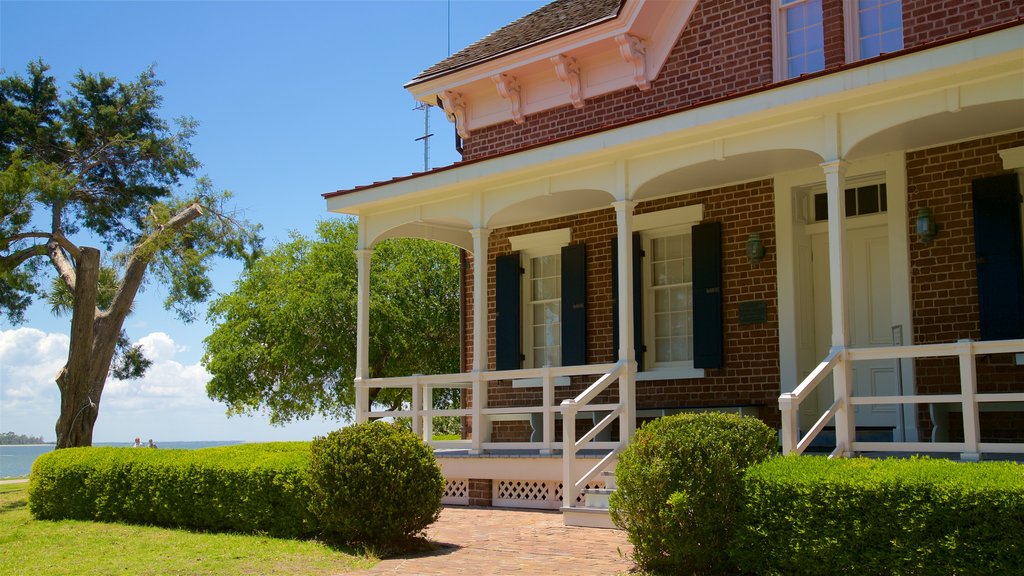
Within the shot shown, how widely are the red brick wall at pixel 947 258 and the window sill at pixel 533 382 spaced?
4.67m

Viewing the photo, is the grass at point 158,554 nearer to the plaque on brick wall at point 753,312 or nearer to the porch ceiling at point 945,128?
the plaque on brick wall at point 753,312

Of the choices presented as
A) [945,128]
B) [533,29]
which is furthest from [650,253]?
[945,128]

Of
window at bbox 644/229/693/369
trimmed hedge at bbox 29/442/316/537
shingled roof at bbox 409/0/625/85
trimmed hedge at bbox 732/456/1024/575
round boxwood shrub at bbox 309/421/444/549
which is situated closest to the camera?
trimmed hedge at bbox 732/456/1024/575

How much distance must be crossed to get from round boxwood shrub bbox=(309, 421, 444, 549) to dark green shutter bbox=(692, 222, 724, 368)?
417 centimetres

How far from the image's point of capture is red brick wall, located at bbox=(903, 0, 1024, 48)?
10.6 m

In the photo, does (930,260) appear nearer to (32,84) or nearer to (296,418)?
(32,84)

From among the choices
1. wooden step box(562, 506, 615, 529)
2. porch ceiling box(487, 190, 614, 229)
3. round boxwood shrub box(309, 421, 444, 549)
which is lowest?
wooden step box(562, 506, 615, 529)

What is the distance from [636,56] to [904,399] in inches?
253

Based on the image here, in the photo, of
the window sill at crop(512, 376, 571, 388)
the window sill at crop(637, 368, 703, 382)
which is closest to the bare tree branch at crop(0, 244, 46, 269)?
the window sill at crop(512, 376, 571, 388)

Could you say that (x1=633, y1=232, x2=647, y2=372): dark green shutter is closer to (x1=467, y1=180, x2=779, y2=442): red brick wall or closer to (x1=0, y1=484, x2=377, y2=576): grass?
(x1=467, y1=180, x2=779, y2=442): red brick wall

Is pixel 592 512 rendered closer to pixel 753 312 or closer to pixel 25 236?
pixel 753 312

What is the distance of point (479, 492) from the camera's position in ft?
40.3

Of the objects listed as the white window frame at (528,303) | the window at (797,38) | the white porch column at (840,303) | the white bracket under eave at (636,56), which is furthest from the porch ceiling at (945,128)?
the white window frame at (528,303)

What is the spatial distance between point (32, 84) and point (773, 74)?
17.6 meters
